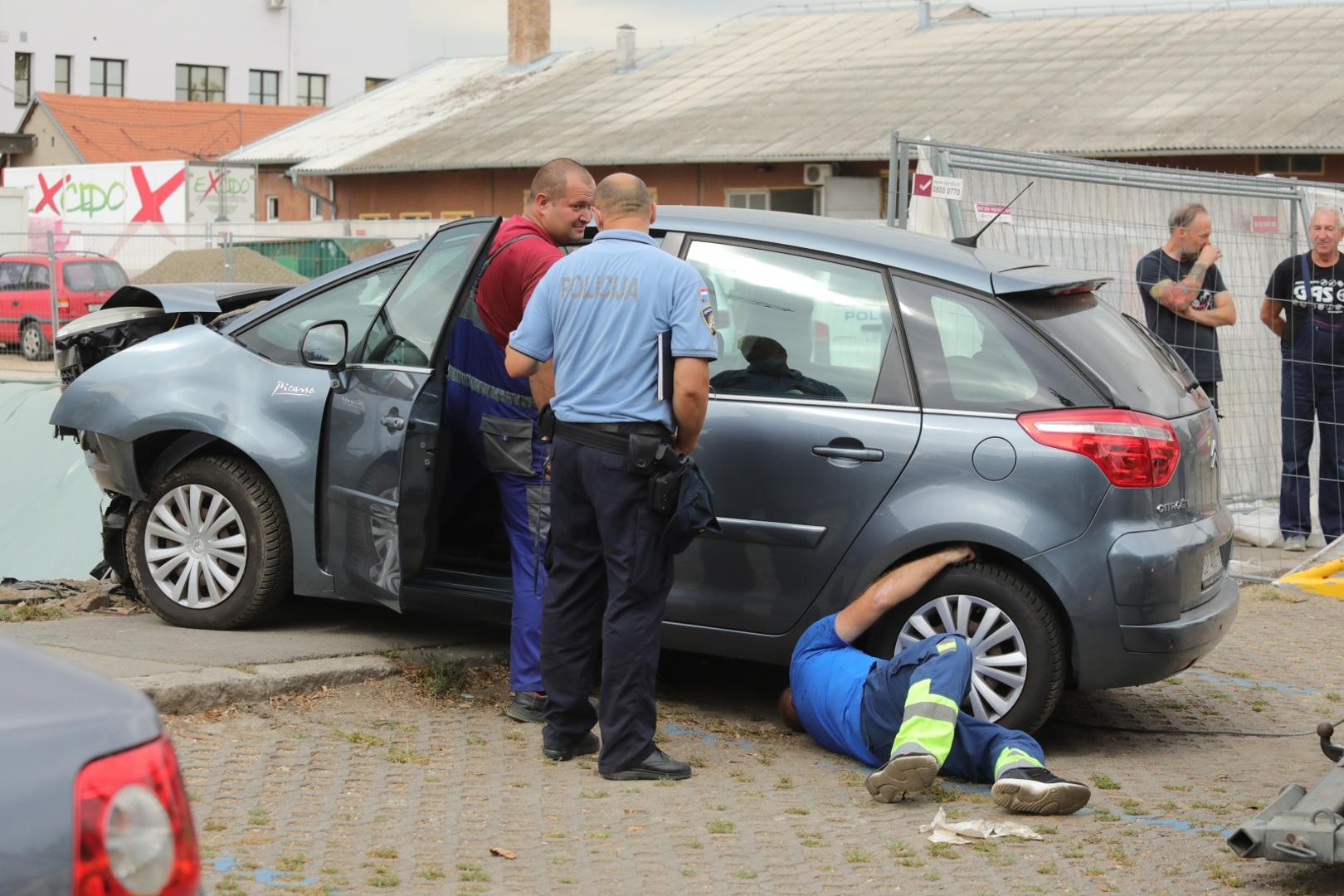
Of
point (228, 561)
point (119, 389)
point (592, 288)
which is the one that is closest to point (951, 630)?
point (592, 288)

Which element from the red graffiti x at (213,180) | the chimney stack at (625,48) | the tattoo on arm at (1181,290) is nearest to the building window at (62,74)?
the red graffiti x at (213,180)

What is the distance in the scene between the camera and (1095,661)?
17.9 feet

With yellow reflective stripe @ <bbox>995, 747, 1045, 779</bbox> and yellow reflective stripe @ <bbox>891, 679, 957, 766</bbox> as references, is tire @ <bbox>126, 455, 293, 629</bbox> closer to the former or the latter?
yellow reflective stripe @ <bbox>891, 679, 957, 766</bbox>

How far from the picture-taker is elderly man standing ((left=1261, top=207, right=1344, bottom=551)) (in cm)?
1010

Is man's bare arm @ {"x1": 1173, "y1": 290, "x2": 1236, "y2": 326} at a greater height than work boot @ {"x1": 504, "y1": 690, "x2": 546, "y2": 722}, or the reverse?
man's bare arm @ {"x1": 1173, "y1": 290, "x2": 1236, "y2": 326}

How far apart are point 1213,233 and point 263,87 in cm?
6813

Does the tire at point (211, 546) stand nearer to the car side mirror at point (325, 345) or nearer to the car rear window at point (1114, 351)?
the car side mirror at point (325, 345)

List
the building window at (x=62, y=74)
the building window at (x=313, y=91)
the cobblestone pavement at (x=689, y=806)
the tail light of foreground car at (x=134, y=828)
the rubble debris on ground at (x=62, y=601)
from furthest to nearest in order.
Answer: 1. the building window at (x=313, y=91)
2. the building window at (x=62, y=74)
3. the rubble debris on ground at (x=62, y=601)
4. the cobblestone pavement at (x=689, y=806)
5. the tail light of foreground car at (x=134, y=828)

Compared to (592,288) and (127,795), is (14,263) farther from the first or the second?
(127,795)

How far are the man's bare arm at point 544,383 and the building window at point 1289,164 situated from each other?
22.5 metres

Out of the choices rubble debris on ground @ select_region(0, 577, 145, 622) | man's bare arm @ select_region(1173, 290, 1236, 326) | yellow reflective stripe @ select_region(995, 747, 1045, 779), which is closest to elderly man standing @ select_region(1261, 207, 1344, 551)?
man's bare arm @ select_region(1173, 290, 1236, 326)

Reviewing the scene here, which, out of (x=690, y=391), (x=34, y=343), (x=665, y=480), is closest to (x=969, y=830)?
(x=665, y=480)

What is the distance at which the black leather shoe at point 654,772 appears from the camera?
522 cm

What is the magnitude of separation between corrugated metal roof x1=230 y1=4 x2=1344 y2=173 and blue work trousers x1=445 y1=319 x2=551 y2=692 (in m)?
21.1
